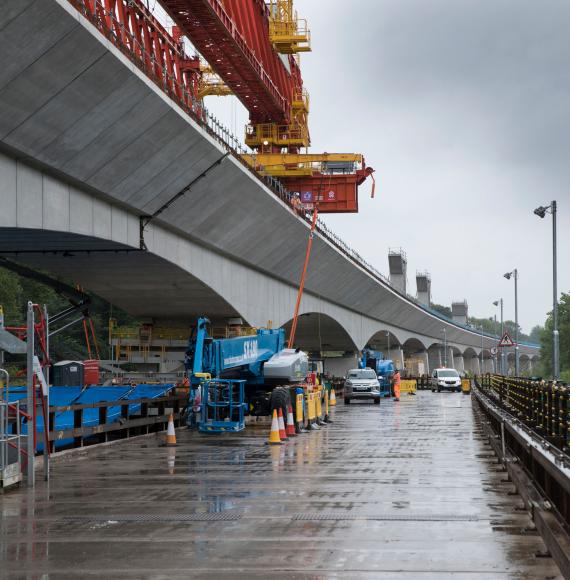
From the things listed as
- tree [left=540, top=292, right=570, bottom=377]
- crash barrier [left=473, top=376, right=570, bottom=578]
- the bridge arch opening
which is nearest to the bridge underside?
crash barrier [left=473, top=376, right=570, bottom=578]

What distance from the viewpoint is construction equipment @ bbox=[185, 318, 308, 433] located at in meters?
24.9

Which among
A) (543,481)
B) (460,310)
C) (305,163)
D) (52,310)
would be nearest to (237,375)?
(543,481)

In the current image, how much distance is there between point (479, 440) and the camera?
24.1m

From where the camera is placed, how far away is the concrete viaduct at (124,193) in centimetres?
1986

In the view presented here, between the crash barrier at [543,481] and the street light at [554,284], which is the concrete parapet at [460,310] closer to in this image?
the street light at [554,284]

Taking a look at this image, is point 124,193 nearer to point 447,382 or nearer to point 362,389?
point 362,389

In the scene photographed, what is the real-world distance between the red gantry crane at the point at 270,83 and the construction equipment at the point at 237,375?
14.6 metres

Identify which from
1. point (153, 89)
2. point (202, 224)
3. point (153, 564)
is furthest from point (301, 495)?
point (202, 224)

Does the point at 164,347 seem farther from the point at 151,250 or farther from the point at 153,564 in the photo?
the point at 153,564

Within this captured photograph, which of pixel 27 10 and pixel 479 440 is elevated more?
pixel 27 10

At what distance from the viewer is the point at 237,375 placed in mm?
28641

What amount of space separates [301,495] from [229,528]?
2941 mm

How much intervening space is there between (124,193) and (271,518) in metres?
17.5

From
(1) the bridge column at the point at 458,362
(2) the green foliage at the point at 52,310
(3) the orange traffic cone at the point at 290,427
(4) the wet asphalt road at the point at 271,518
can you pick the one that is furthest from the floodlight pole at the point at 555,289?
(1) the bridge column at the point at 458,362
